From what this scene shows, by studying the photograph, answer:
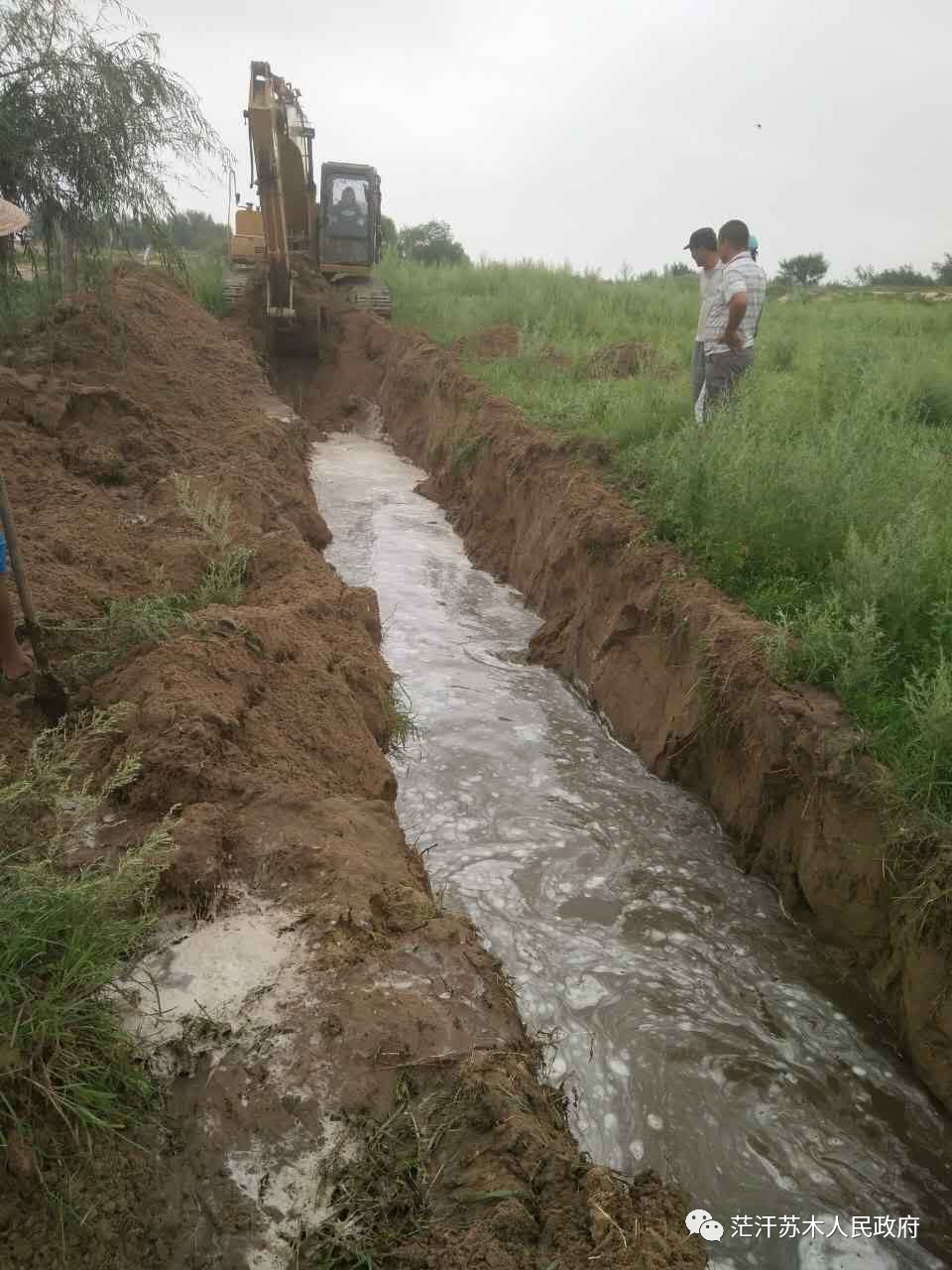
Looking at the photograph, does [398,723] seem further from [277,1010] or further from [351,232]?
[351,232]

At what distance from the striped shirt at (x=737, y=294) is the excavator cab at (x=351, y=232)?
1063 cm

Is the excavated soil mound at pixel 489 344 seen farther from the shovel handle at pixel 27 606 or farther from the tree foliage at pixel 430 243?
the tree foliage at pixel 430 243

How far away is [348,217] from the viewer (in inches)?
659

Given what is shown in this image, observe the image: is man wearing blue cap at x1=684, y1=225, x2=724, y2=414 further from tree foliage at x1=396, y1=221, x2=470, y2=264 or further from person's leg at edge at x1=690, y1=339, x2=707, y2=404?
tree foliage at x1=396, y1=221, x2=470, y2=264

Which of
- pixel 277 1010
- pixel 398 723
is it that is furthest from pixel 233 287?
pixel 277 1010

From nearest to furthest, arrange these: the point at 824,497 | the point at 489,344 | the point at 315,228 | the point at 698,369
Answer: the point at 824,497, the point at 698,369, the point at 489,344, the point at 315,228

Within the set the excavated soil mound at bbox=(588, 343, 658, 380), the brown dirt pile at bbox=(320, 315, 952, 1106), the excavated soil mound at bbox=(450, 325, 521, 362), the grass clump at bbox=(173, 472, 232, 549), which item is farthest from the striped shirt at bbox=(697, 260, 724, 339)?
the excavated soil mound at bbox=(450, 325, 521, 362)

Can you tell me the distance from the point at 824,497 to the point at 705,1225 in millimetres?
4037

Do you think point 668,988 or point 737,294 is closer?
point 668,988

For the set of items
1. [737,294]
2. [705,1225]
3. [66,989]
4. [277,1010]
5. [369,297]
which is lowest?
[705,1225]

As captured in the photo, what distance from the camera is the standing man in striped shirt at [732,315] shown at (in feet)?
23.9

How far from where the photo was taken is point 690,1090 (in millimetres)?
3574

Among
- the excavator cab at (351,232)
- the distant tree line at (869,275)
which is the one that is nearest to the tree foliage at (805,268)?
the distant tree line at (869,275)

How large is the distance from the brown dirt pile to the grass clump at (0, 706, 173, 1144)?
9.83 ft
